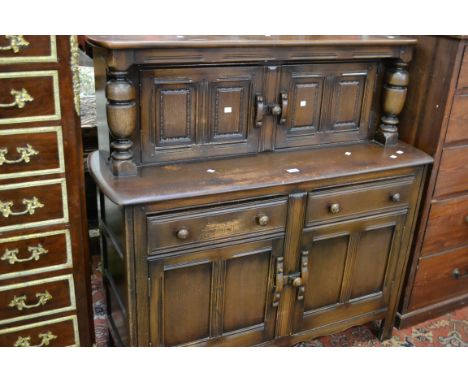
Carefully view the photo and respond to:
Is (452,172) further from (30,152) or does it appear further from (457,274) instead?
(30,152)

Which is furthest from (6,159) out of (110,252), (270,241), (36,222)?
(270,241)

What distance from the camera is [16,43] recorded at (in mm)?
1522

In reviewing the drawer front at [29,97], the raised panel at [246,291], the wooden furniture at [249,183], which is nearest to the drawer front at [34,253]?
the wooden furniture at [249,183]

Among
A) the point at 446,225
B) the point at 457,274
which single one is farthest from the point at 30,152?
the point at 457,274

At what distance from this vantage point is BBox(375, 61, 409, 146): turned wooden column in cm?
216

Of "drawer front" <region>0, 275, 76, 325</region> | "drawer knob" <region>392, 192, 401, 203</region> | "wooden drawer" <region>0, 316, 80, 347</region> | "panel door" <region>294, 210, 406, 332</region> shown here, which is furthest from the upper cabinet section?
"wooden drawer" <region>0, 316, 80, 347</region>

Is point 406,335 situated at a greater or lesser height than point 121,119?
lesser

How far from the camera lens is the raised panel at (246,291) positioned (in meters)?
1.96

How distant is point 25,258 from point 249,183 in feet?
2.69

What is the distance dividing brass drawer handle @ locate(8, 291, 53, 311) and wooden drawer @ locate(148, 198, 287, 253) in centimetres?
47

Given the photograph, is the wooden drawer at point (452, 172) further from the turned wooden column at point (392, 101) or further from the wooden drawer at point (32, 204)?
the wooden drawer at point (32, 204)

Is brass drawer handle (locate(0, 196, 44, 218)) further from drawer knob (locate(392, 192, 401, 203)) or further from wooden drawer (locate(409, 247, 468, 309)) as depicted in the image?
wooden drawer (locate(409, 247, 468, 309))

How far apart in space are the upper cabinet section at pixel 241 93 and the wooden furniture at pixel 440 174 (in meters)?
0.10

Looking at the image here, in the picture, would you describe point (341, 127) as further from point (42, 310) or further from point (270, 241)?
point (42, 310)
